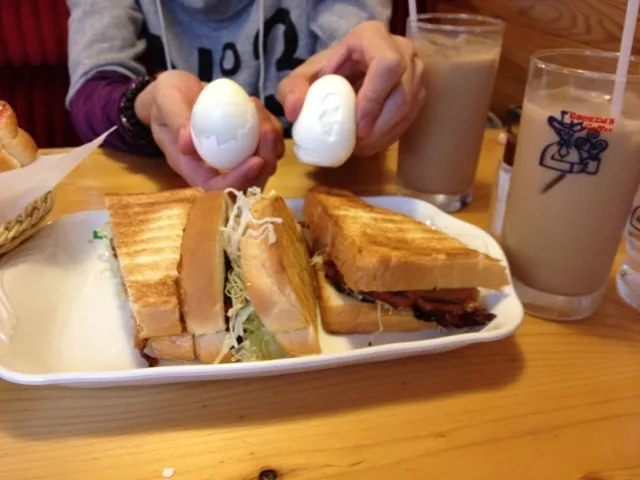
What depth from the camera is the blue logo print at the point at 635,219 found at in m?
1.05

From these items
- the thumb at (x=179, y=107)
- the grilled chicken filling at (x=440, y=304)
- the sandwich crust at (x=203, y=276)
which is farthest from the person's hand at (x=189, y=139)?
the grilled chicken filling at (x=440, y=304)

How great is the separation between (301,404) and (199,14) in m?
1.33

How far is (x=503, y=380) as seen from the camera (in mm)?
812

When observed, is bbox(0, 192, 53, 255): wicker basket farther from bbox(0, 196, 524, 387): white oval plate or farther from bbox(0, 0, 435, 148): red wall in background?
bbox(0, 0, 435, 148): red wall in background

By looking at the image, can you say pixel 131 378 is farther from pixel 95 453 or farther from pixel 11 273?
pixel 11 273

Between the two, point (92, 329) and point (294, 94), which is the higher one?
point (294, 94)

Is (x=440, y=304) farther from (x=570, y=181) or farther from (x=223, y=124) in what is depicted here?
(x=223, y=124)

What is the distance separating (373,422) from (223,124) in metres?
0.57

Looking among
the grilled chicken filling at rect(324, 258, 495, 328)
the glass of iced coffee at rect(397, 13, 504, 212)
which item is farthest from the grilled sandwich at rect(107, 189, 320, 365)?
the glass of iced coffee at rect(397, 13, 504, 212)

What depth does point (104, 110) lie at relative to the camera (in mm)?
1470

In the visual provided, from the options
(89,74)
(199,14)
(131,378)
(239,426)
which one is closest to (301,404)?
(239,426)

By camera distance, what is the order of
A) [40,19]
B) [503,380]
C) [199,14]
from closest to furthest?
1. [503,380]
2. [199,14]
3. [40,19]

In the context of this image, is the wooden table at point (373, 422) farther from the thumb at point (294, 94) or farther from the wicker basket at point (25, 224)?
the thumb at point (294, 94)

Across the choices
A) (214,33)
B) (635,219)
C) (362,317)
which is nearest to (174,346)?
(362,317)
